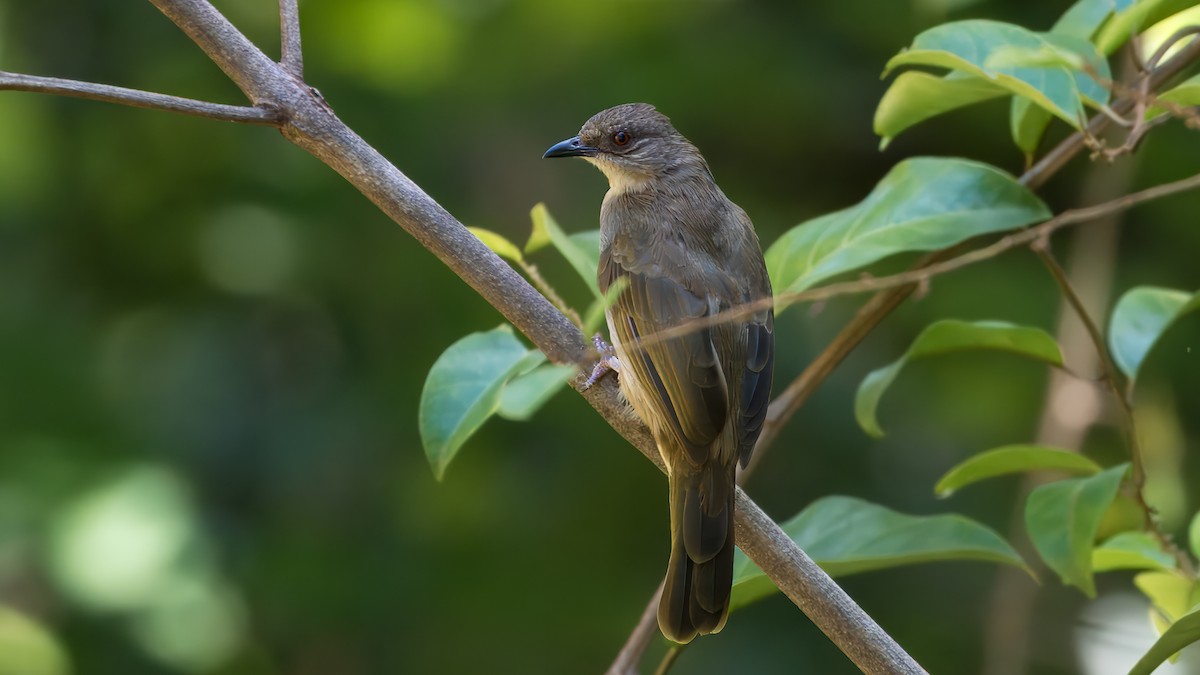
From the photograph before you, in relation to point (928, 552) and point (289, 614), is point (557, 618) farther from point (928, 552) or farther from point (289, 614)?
point (928, 552)

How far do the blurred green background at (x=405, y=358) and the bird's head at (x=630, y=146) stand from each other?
133 centimetres

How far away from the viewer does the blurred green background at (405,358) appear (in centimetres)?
471

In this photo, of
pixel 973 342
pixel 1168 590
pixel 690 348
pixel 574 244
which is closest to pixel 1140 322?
pixel 973 342

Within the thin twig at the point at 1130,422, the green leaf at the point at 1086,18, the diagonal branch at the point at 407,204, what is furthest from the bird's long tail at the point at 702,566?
the green leaf at the point at 1086,18

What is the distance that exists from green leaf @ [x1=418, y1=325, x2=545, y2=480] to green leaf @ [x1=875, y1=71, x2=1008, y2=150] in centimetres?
82

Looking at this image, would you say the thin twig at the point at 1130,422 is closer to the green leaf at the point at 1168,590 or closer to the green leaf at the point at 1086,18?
the green leaf at the point at 1168,590

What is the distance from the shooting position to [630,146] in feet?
11.6

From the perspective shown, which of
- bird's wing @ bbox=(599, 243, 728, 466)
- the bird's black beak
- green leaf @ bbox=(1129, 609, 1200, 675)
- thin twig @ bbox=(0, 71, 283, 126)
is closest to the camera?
thin twig @ bbox=(0, 71, 283, 126)

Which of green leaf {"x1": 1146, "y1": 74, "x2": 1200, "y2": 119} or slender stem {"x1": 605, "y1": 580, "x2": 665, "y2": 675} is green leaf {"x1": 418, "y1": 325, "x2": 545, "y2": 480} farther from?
green leaf {"x1": 1146, "y1": 74, "x2": 1200, "y2": 119}

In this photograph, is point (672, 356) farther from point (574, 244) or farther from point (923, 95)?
point (923, 95)

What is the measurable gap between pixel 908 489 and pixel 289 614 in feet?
8.21

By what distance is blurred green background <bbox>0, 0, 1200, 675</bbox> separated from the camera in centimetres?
471

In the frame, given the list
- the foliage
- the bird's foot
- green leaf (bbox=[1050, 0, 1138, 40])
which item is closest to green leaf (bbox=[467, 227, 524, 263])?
the foliage

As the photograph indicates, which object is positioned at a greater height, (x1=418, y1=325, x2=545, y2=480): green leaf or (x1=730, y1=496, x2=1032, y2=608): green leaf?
(x1=418, y1=325, x2=545, y2=480): green leaf
